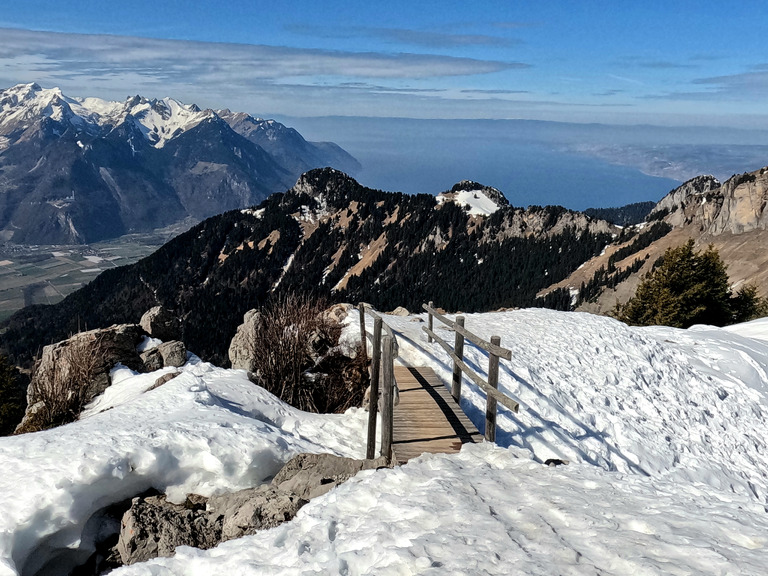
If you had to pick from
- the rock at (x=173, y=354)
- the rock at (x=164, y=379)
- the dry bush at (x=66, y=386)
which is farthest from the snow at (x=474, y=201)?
the rock at (x=164, y=379)

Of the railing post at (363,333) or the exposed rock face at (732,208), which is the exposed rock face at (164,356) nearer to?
the railing post at (363,333)

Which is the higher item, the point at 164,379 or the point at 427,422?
the point at 427,422

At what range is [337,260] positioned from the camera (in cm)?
17050

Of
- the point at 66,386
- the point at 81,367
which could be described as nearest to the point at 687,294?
the point at 81,367

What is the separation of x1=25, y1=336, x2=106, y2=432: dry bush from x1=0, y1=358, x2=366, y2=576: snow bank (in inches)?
182

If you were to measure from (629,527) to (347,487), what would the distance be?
3.52 meters

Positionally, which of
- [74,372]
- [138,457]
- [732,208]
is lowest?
[74,372]

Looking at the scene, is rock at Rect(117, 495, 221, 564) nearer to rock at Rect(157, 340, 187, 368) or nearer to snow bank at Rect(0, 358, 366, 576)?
snow bank at Rect(0, 358, 366, 576)

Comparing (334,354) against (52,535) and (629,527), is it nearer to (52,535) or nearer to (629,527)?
(52,535)

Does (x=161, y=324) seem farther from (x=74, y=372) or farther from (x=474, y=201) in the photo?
(x=474, y=201)

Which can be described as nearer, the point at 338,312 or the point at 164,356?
the point at 338,312

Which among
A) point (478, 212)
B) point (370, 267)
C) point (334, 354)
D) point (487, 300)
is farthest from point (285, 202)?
point (334, 354)

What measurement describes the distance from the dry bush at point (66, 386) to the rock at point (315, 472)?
8.65 m

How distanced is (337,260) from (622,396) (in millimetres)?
158084
